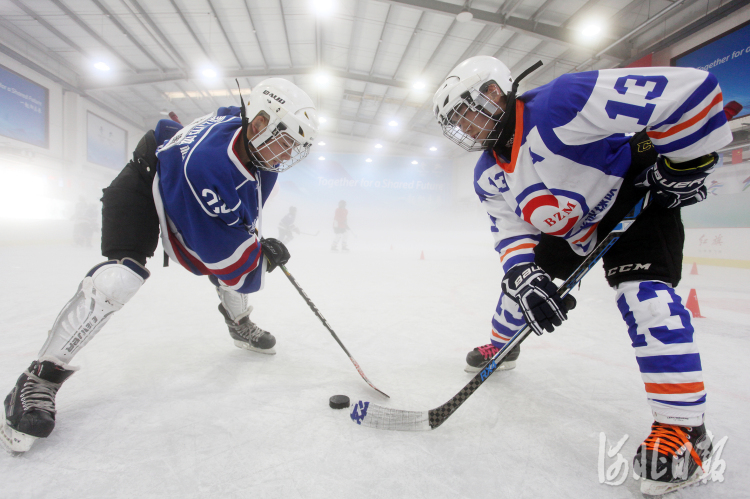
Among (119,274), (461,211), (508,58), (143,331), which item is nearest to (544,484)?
(119,274)

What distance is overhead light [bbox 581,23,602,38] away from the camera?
248 inches

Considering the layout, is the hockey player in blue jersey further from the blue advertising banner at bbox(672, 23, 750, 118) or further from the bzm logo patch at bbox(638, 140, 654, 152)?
the blue advertising banner at bbox(672, 23, 750, 118)

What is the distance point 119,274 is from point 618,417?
1.68 m

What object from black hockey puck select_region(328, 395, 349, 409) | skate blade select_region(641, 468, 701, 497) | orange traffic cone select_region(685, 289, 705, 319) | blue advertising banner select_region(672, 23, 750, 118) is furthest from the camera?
blue advertising banner select_region(672, 23, 750, 118)

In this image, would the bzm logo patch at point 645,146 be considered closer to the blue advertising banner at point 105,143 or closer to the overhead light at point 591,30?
the overhead light at point 591,30

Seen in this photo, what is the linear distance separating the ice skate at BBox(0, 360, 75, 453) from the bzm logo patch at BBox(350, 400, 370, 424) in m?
0.83

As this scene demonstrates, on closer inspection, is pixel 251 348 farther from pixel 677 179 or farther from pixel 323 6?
pixel 323 6

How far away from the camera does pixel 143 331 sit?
193 cm

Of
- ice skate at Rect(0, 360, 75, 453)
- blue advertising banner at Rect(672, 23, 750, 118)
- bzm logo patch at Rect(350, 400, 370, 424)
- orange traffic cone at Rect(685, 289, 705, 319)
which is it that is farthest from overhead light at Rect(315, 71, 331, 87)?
bzm logo patch at Rect(350, 400, 370, 424)

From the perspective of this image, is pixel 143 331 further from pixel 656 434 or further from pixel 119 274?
pixel 656 434

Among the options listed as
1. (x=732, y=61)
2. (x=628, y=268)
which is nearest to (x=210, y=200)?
(x=628, y=268)

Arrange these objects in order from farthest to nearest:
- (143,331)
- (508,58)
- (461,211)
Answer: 1. (461,211)
2. (508,58)
3. (143,331)

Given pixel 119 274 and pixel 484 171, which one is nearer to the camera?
pixel 119 274

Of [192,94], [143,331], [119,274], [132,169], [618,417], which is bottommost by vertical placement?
[143,331]
